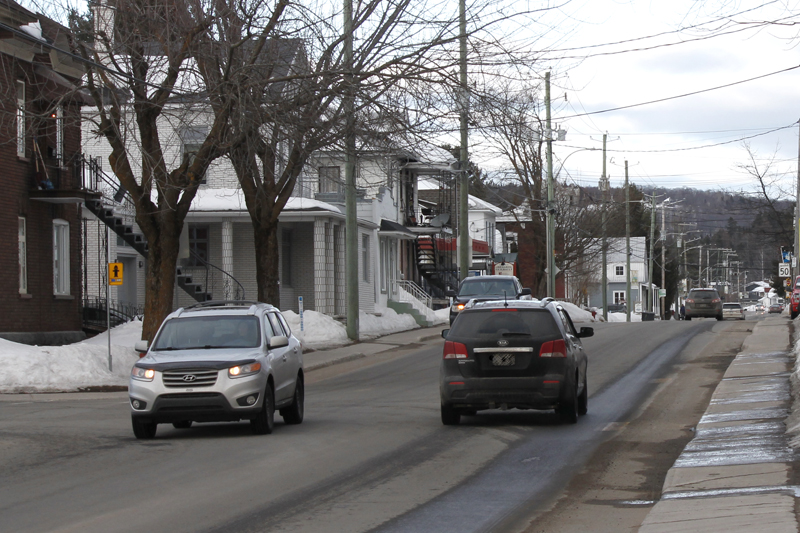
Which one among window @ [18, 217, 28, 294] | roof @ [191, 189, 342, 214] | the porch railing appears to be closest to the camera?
window @ [18, 217, 28, 294]

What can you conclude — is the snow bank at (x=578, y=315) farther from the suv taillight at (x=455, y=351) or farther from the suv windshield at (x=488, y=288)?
the suv taillight at (x=455, y=351)

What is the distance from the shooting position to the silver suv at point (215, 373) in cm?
1287

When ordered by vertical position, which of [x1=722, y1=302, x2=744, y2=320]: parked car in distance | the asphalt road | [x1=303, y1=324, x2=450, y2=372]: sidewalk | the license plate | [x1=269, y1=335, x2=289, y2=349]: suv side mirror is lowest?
[x1=722, y1=302, x2=744, y2=320]: parked car in distance

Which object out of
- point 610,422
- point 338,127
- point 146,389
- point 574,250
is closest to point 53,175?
point 338,127

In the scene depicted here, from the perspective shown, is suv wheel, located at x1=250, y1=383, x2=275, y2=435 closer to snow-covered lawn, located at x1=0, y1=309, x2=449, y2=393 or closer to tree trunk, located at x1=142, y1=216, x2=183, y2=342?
snow-covered lawn, located at x1=0, y1=309, x2=449, y2=393

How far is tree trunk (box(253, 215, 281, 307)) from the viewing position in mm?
27000

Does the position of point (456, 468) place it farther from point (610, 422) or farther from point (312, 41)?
point (312, 41)

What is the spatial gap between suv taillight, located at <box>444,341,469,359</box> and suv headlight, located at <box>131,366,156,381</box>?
387 centimetres

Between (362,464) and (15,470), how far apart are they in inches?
148

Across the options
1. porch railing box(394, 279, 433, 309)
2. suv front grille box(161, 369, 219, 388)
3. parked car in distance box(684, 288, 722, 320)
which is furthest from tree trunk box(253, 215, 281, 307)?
parked car in distance box(684, 288, 722, 320)

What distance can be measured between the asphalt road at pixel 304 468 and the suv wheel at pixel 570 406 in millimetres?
154

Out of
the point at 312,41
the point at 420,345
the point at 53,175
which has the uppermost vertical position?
the point at 312,41

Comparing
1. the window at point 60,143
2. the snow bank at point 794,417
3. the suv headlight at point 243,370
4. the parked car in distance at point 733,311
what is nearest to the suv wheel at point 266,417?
the suv headlight at point 243,370

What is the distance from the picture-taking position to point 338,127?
20750mm
